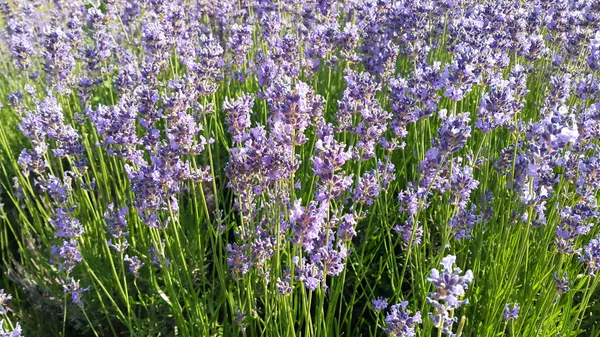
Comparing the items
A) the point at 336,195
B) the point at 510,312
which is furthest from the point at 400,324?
the point at 510,312

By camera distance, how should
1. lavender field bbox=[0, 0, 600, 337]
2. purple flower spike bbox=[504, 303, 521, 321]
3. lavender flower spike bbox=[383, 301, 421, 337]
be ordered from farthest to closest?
purple flower spike bbox=[504, 303, 521, 321]
lavender field bbox=[0, 0, 600, 337]
lavender flower spike bbox=[383, 301, 421, 337]

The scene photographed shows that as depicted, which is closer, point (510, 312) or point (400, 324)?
point (400, 324)

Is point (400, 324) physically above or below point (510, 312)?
above

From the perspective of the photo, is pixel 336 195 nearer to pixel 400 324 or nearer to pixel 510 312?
pixel 400 324

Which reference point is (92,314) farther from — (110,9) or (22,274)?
(110,9)

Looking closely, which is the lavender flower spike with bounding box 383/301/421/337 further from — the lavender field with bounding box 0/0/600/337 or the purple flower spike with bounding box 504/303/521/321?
the purple flower spike with bounding box 504/303/521/321

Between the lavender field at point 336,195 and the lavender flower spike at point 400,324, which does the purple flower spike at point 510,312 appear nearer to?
the lavender field at point 336,195

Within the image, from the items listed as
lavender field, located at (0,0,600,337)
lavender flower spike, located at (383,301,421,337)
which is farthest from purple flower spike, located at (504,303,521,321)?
lavender flower spike, located at (383,301,421,337)

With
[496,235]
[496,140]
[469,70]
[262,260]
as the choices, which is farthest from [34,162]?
[496,140]
